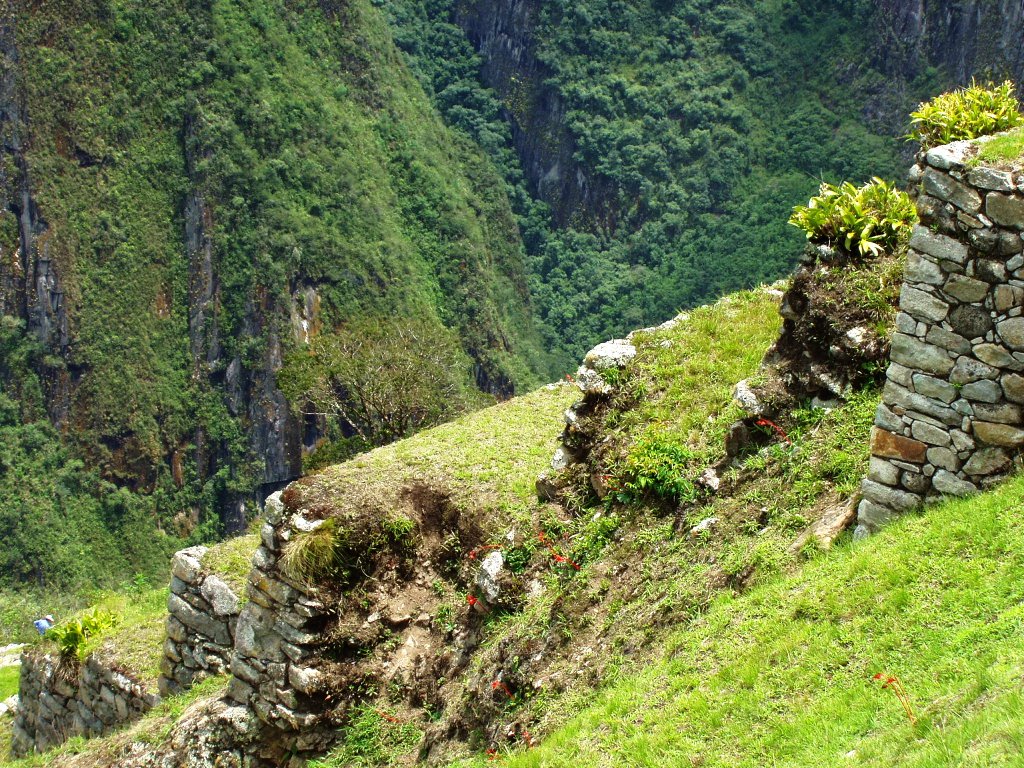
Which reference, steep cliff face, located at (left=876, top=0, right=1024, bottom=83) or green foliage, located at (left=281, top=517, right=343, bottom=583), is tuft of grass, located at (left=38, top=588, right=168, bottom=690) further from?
steep cliff face, located at (left=876, top=0, right=1024, bottom=83)

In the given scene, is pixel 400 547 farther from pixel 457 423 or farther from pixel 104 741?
pixel 104 741

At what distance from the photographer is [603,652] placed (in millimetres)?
8258

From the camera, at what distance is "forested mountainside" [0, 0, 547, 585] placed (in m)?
→ 94.6

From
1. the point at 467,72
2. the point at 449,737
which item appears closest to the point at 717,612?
the point at 449,737

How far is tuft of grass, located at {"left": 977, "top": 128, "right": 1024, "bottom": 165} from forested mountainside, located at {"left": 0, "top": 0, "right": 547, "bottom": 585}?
86.7m

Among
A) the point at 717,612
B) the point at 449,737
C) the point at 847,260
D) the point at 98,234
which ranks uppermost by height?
the point at 847,260

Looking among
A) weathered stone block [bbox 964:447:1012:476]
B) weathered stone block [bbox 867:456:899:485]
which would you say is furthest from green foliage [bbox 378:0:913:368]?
weathered stone block [bbox 964:447:1012:476]

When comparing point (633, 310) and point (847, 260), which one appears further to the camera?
point (633, 310)

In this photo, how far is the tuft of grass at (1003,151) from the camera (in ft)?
22.6

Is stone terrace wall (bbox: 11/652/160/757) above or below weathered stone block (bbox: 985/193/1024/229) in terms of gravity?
below

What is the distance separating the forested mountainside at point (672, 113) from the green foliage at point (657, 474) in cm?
8432

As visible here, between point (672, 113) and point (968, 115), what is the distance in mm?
119258

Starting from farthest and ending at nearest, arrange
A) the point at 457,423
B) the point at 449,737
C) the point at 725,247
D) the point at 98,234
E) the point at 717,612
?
the point at 725,247
the point at 98,234
the point at 457,423
the point at 449,737
the point at 717,612

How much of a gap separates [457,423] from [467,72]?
137m
